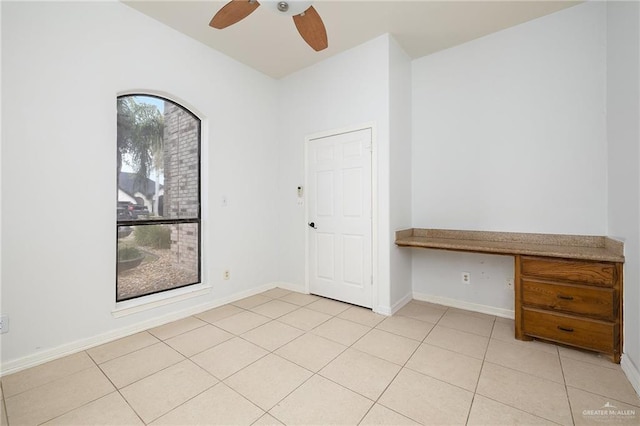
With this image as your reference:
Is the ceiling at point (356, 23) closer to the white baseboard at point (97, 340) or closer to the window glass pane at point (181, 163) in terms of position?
the window glass pane at point (181, 163)

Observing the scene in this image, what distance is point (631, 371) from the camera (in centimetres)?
187

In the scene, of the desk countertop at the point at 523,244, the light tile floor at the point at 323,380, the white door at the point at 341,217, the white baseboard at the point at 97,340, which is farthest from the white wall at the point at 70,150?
the desk countertop at the point at 523,244

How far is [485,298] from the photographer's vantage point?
123 inches

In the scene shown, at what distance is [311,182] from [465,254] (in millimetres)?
2139

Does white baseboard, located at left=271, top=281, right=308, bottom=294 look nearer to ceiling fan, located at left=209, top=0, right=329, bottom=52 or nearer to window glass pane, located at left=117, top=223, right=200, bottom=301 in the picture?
window glass pane, located at left=117, top=223, right=200, bottom=301

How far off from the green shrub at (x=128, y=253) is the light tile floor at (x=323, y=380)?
2.52 feet

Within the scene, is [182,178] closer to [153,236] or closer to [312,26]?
[153,236]

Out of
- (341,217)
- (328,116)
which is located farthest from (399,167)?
(328,116)

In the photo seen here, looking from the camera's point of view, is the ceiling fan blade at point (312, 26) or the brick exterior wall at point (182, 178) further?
the brick exterior wall at point (182, 178)

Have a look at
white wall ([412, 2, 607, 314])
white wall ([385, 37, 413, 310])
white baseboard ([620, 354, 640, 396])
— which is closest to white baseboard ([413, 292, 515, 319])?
white wall ([412, 2, 607, 314])

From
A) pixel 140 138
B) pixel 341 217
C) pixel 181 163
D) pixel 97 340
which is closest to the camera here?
pixel 97 340

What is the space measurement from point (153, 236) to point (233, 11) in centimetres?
230

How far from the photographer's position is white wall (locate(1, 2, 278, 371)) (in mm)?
2051

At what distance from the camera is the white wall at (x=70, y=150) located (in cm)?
205
